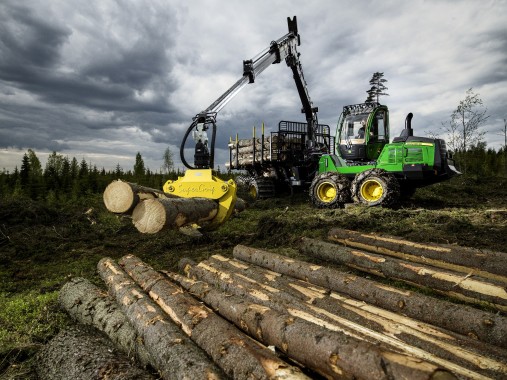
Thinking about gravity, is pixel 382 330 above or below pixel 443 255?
below

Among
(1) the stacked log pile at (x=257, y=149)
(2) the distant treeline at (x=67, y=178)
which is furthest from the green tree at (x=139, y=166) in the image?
(1) the stacked log pile at (x=257, y=149)

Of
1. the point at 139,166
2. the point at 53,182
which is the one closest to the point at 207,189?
the point at 53,182

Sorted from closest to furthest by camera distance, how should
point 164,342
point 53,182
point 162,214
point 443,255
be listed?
point 164,342 < point 443,255 < point 162,214 < point 53,182

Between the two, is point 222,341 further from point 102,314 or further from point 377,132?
point 377,132

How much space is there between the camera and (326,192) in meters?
12.5

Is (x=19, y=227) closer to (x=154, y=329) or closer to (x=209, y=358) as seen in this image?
(x=154, y=329)

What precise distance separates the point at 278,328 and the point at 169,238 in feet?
21.4

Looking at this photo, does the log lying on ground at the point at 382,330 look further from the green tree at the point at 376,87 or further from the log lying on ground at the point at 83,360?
the green tree at the point at 376,87

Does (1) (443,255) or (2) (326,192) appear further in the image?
(2) (326,192)

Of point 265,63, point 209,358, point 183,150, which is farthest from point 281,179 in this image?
point 209,358

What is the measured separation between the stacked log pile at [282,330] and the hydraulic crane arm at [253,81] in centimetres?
305

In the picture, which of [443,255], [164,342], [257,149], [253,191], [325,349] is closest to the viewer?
[325,349]

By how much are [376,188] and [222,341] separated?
9357mm

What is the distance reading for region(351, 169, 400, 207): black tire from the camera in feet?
33.9
